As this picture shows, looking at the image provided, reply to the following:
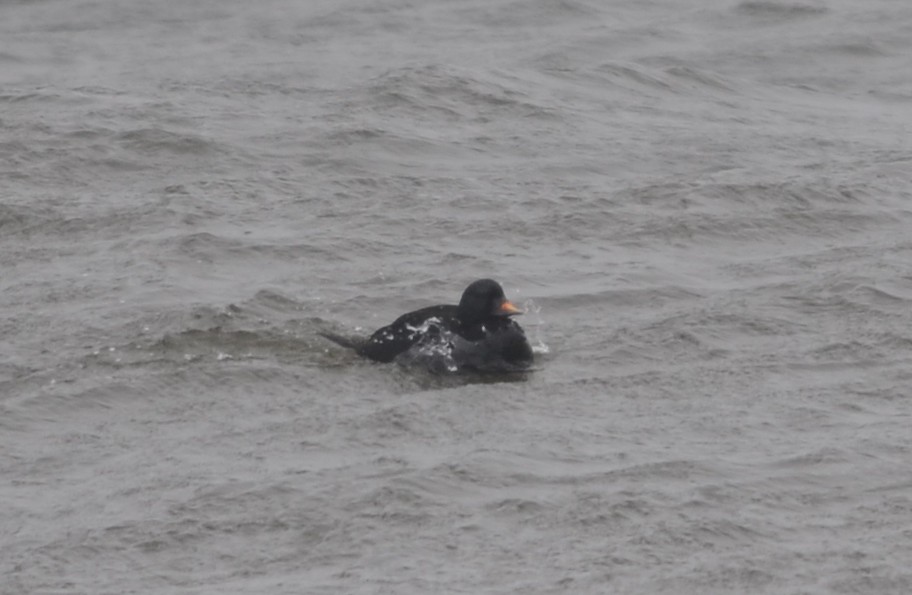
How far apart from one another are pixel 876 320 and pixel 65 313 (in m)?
4.92

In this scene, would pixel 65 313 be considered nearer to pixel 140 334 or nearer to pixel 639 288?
pixel 140 334

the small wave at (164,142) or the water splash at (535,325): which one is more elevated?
the small wave at (164,142)

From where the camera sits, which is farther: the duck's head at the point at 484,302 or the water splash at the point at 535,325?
the water splash at the point at 535,325

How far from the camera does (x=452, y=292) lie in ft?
45.8

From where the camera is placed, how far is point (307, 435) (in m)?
11.0

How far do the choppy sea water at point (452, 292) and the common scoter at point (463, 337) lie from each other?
0.16m

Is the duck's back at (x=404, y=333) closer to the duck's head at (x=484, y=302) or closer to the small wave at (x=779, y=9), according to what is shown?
the duck's head at (x=484, y=302)

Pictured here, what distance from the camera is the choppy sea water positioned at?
962 cm

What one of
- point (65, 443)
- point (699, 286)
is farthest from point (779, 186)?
point (65, 443)

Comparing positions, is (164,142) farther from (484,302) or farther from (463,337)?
(463,337)

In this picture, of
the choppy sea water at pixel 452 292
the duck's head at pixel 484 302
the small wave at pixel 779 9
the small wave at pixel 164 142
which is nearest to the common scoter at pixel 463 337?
the duck's head at pixel 484 302

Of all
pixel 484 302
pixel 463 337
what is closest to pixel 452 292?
pixel 484 302

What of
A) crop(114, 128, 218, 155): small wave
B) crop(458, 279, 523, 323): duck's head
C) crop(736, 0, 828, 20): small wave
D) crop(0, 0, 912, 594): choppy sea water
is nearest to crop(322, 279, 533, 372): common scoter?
crop(458, 279, 523, 323): duck's head

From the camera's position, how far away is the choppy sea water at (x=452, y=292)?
31.6 ft
